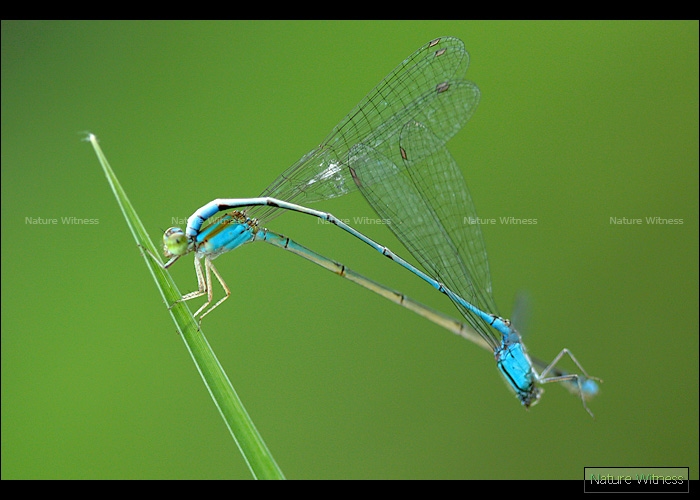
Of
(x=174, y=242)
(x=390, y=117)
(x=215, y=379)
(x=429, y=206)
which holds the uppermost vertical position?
(x=390, y=117)

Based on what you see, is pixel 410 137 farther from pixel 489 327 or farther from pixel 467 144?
pixel 467 144

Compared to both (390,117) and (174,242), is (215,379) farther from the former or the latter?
(390,117)

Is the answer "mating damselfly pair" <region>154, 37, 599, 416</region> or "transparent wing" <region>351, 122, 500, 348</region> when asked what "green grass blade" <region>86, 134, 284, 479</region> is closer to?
"mating damselfly pair" <region>154, 37, 599, 416</region>

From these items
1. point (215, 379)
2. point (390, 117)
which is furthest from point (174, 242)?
point (390, 117)

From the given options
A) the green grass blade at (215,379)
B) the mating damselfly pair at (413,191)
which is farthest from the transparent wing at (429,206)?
the green grass blade at (215,379)

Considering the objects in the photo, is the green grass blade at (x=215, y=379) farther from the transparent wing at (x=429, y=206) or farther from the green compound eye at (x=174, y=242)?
the transparent wing at (x=429, y=206)

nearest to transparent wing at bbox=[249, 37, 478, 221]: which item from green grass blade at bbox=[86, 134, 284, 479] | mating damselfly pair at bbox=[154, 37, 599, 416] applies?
mating damselfly pair at bbox=[154, 37, 599, 416]
